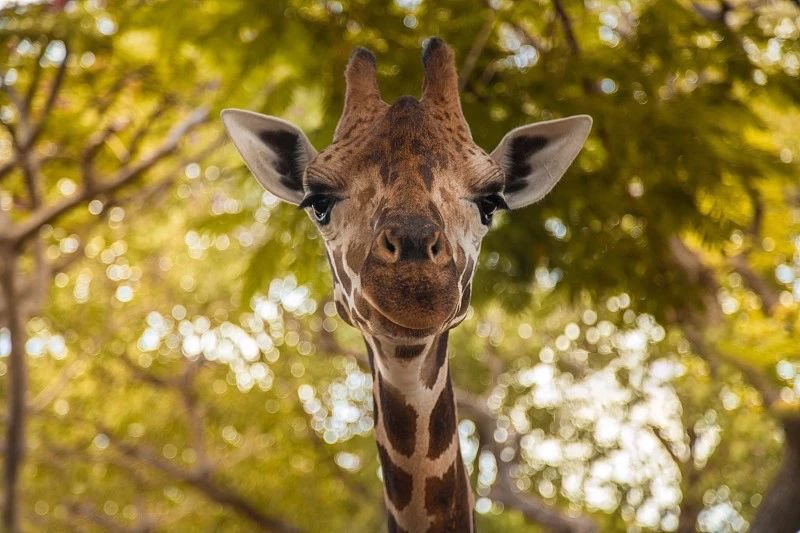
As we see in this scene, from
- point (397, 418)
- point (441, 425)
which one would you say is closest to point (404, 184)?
point (397, 418)

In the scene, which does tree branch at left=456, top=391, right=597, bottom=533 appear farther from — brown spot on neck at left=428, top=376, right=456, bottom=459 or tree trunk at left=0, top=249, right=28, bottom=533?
brown spot on neck at left=428, top=376, right=456, bottom=459

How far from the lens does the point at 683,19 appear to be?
14.5ft

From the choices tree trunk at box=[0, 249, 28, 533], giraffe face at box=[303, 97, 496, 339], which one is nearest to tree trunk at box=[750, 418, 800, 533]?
giraffe face at box=[303, 97, 496, 339]

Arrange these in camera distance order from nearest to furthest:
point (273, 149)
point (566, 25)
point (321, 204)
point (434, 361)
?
point (321, 204)
point (434, 361)
point (273, 149)
point (566, 25)

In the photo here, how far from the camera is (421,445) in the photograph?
9.31 feet

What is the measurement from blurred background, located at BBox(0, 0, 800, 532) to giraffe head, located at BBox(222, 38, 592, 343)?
1335 millimetres

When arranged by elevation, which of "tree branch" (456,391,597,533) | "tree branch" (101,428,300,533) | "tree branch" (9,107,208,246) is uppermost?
"tree branch" (9,107,208,246)

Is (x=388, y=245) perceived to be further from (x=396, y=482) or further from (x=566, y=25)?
(x=566, y=25)

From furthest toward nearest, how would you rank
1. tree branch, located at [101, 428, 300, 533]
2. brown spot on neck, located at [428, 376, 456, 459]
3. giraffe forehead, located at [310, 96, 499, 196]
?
tree branch, located at [101, 428, 300, 533] → brown spot on neck, located at [428, 376, 456, 459] → giraffe forehead, located at [310, 96, 499, 196]

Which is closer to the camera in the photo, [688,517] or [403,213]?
[403,213]

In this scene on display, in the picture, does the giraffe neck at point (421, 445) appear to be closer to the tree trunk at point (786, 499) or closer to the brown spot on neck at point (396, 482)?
the brown spot on neck at point (396, 482)

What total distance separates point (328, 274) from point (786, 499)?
5472mm

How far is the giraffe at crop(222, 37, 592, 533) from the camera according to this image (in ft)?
6.91

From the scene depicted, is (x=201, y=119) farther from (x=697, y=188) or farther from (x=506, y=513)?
(x=506, y=513)
